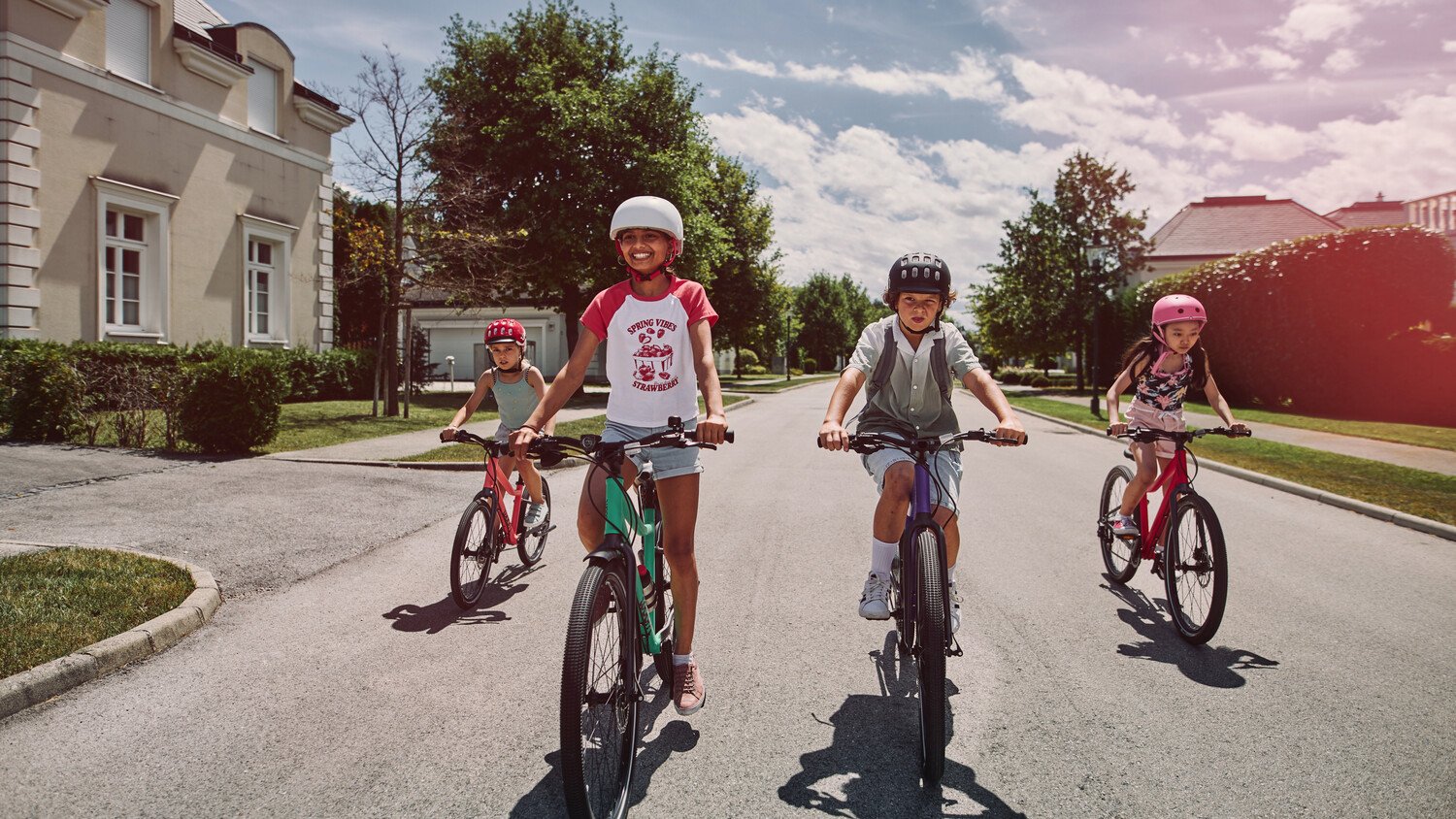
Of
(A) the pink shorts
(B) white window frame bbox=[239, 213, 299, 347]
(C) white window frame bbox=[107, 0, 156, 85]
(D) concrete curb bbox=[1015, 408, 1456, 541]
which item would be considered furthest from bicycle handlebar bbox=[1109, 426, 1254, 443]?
(B) white window frame bbox=[239, 213, 299, 347]

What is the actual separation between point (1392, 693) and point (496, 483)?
196 inches

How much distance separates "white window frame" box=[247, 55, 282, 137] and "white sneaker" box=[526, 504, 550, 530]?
1942cm

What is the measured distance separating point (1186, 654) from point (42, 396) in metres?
13.4

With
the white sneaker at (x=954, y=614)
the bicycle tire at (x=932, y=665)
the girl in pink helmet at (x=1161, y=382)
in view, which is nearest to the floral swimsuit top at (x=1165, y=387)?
the girl in pink helmet at (x=1161, y=382)

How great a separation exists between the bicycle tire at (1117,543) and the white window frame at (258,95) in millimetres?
A: 21815

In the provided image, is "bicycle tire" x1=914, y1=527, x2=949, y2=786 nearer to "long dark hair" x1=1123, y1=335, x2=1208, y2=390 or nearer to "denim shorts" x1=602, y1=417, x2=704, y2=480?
"denim shorts" x1=602, y1=417, x2=704, y2=480

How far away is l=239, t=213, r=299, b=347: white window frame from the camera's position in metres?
21.1

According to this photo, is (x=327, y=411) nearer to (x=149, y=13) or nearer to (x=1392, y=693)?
(x=149, y=13)

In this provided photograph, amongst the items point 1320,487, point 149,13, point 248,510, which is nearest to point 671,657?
point 248,510

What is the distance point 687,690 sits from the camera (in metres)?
3.50

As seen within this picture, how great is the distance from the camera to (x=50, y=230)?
16.0m

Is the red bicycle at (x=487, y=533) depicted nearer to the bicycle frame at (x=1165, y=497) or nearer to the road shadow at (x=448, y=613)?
the road shadow at (x=448, y=613)

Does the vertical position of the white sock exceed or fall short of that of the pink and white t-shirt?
it falls short

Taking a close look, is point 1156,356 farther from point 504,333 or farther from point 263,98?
point 263,98
